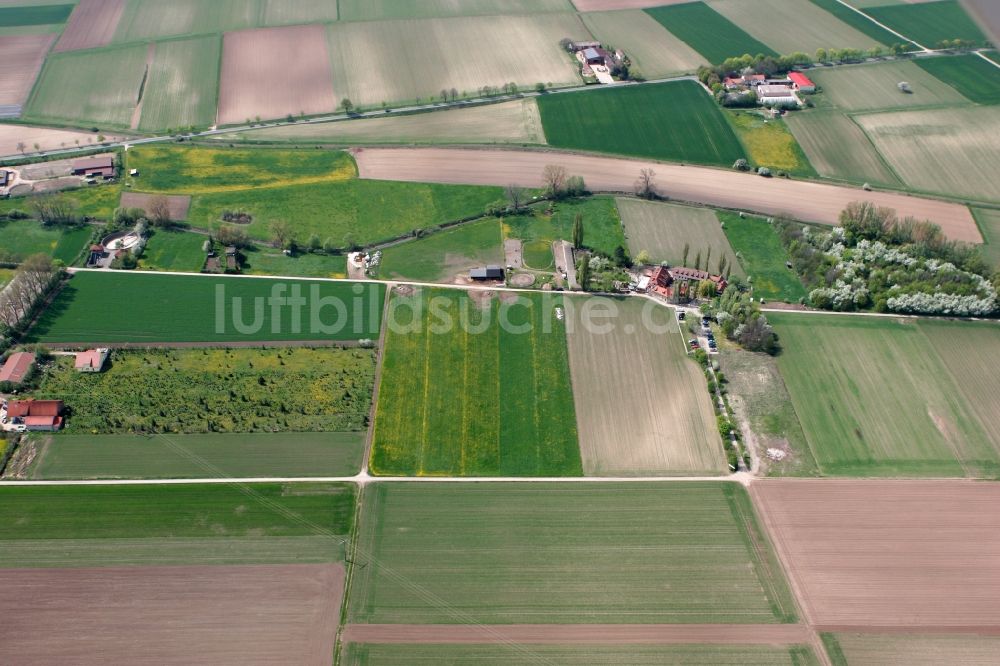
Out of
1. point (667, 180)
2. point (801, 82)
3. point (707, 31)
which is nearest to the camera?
point (667, 180)

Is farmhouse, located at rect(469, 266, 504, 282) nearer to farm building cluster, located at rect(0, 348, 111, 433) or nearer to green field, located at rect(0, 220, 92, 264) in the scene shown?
farm building cluster, located at rect(0, 348, 111, 433)

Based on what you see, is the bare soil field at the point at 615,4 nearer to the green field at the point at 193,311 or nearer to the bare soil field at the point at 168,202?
the bare soil field at the point at 168,202

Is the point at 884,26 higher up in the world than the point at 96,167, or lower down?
higher up

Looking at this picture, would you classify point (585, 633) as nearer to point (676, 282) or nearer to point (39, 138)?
point (676, 282)

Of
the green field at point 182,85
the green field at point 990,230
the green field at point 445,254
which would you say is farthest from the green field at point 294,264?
the green field at point 990,230

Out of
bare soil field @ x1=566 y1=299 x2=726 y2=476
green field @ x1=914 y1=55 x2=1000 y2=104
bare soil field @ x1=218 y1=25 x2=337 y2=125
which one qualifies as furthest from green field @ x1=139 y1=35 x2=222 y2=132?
green field @ x1=914 y1=55 x2=1000 y2=104

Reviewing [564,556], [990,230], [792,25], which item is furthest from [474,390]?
[792,25]

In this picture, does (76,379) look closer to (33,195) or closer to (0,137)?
(33,195)

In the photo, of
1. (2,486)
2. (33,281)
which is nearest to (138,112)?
(33,281)
